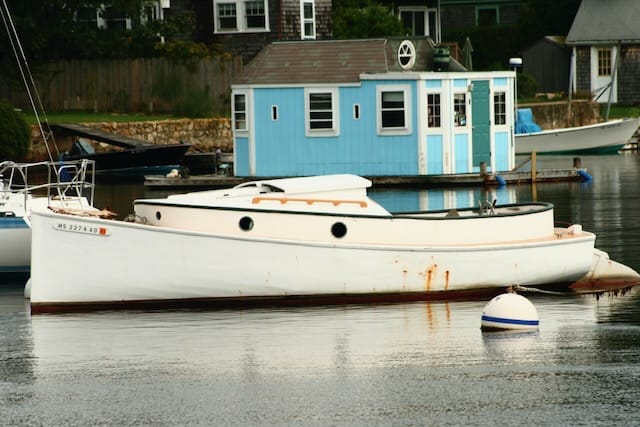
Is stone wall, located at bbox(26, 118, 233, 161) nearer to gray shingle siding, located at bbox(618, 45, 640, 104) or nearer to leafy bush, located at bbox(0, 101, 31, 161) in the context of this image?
leafy bush, located at bbox(0, 101, 31, 161)

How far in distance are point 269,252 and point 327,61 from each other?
19.1 m

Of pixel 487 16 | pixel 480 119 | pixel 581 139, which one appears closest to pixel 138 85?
pixel 581 139

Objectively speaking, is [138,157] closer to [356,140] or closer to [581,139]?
[356,140]

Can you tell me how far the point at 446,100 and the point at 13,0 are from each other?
71.2 feet

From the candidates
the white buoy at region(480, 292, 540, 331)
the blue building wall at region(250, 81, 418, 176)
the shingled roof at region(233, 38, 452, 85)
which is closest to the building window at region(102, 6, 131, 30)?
the shingled roof at region(233, 38, 452, 85)

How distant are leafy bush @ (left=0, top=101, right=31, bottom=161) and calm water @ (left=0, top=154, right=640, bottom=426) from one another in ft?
82.1

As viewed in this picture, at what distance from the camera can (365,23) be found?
6341 centimetres

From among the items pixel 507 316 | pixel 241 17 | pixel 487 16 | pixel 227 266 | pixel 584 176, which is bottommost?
pixel 507 316

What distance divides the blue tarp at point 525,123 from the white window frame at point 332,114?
57.8 feet

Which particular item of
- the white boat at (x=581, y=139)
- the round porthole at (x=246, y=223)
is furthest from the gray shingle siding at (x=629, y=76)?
the round porthole at (x=246, y=223)

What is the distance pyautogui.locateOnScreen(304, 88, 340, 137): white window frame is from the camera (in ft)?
129

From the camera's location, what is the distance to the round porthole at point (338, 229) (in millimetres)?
21000

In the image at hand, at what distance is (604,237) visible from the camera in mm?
28312

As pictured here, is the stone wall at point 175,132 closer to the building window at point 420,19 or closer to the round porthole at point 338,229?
the building window at point 420,19
